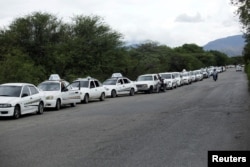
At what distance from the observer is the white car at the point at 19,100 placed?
17719 mm

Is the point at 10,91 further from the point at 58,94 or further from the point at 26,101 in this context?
the point at 58,94

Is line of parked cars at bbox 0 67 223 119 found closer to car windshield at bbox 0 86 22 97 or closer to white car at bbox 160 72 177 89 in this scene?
car windshield at bbox 0 86 22 97

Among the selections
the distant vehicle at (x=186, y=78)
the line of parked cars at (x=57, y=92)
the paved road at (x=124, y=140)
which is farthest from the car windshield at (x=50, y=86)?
the distant vehicle at (x=186, y=78)

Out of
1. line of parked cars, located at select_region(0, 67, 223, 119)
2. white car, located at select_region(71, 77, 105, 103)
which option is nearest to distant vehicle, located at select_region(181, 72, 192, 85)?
line of parked cars, located at select_region(0, 67, 223, 119)

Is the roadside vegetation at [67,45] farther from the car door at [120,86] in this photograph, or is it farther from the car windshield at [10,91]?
the car windshield at [10,91]

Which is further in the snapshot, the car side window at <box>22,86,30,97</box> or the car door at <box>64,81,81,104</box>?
the car door at <box>64,81,81,104</box>

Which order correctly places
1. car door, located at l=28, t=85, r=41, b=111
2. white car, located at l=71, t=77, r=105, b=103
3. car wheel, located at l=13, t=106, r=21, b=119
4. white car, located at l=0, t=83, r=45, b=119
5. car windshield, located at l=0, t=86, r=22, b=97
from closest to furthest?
white car, located at l=0, t=83, r=45, b=119, car wheel, located at l=13, t=106, r=21, b=119, car windshield, located at l=0, t=86, r=22, b=97, car door, located at l=28, t=85, r=41, b=111, white car, located at l=71, t=77, r=105, b=103

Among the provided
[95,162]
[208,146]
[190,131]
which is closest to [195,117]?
[190,131]

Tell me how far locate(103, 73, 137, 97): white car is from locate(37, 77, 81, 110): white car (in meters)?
8.41

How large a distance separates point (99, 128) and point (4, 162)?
17.4 ft

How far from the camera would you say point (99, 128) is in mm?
13797

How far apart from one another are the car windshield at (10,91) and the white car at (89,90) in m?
8.59

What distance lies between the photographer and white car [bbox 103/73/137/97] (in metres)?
33.9

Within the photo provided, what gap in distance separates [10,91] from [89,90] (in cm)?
989
